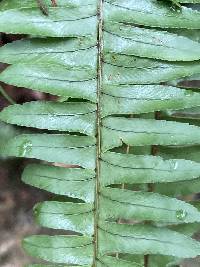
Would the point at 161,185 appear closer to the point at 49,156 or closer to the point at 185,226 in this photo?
the point at 185,226

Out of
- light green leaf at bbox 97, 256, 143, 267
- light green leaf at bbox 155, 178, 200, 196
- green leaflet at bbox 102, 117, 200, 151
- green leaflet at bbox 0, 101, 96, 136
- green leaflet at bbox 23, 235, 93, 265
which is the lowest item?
light green leaf at bbox 97, 256, 143, 267

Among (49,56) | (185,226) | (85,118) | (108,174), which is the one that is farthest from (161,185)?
(49,56)

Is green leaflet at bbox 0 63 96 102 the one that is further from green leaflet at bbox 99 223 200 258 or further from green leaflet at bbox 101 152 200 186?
green leaflet at bbox 99 223 200 258

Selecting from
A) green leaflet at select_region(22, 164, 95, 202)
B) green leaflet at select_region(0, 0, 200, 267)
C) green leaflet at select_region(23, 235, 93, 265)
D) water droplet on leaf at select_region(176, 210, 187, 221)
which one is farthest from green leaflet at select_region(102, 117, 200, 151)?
green leaflet at select_region(23, 235, 93, 265)

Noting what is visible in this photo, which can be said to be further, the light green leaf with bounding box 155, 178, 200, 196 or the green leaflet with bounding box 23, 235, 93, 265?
the light green leaf with bounding box 155, 178, 200, 196

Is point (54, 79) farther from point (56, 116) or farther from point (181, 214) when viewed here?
point (181, 214)

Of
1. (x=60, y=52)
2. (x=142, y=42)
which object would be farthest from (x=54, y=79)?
(x=142, y=42)

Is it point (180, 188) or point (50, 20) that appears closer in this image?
point (50, 20)
